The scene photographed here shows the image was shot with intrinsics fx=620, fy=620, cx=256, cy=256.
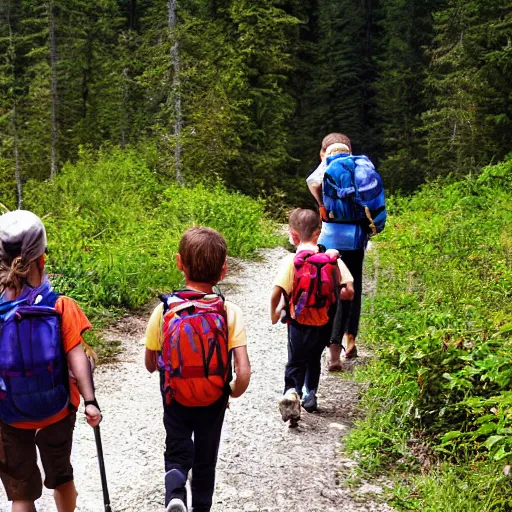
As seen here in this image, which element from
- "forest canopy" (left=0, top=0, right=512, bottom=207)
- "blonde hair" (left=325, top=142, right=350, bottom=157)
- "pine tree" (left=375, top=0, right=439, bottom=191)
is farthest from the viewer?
"pine tree" (left=375, top=0, right=439, bottom=191)

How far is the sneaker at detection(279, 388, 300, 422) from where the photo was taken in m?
4.61

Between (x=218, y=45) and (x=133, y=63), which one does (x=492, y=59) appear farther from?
(x=133, y=63)

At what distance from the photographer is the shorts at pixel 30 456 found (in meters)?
2.89

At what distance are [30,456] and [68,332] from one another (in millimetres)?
666

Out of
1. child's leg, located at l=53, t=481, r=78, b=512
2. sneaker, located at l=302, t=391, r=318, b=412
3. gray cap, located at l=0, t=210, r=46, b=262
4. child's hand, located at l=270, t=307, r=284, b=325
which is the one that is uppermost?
gray cap, located at l=0, t=210, r=46, b=262

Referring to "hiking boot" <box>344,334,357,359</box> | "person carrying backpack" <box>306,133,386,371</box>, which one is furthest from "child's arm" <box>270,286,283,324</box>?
"hiking boot" <box>344,334,357,359</box>

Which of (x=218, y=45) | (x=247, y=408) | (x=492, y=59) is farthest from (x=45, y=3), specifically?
(x=247, y=408)

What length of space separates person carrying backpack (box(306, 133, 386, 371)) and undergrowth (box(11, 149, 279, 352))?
3.31m

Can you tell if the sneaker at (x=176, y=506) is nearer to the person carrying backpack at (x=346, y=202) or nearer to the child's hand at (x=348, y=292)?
the child's hand at (x=348, y=292)

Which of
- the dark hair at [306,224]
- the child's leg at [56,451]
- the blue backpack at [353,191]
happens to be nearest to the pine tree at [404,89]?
the blue backpack at [353,191]

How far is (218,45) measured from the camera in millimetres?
20109

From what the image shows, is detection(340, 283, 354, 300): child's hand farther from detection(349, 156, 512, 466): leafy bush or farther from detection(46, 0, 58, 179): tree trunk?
detection(46, 0, 58, 179): tree trunk

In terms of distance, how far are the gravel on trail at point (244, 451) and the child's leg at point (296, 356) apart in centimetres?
40

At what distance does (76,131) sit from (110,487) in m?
28.6
